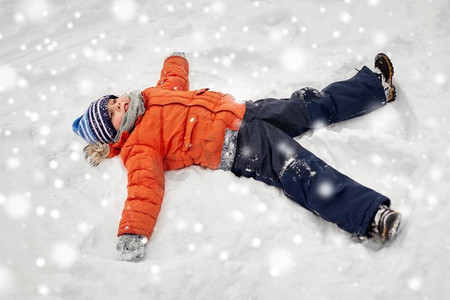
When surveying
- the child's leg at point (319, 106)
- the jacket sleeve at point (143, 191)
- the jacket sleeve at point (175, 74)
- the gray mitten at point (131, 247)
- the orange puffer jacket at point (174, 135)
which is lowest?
the gray mitten at point (131, 247)

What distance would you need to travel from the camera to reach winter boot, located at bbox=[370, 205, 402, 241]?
6.47 ft

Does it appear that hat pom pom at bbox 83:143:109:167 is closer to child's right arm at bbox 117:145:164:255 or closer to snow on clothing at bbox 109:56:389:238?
snow on clothing at bbox 109:56:389:238

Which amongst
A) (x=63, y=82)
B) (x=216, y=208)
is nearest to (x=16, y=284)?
(x=216, y=208)

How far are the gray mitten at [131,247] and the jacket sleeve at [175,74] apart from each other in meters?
1.31

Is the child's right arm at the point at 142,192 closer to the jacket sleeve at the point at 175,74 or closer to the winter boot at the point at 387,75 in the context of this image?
the jacket sleeve at the point at 175,74

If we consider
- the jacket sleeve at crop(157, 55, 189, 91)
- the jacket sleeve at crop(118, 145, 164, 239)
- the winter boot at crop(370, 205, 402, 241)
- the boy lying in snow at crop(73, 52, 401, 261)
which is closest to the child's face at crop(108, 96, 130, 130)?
the boy lying in snow at crop(73, 52, 401, 261)

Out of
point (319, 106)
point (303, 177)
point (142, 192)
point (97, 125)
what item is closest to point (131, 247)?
point (142, 192)

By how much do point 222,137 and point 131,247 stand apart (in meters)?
0.91

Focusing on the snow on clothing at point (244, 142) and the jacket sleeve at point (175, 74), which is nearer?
the snow on clothing at point (244, 142)

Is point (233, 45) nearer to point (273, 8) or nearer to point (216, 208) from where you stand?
point (273, 8)

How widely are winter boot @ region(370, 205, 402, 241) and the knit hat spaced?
184cm

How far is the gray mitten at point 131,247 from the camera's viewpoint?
214cm

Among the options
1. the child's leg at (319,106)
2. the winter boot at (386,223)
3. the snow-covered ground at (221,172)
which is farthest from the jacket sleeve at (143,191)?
the winter boot at (386,223)

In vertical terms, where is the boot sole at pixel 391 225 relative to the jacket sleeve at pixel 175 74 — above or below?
below
